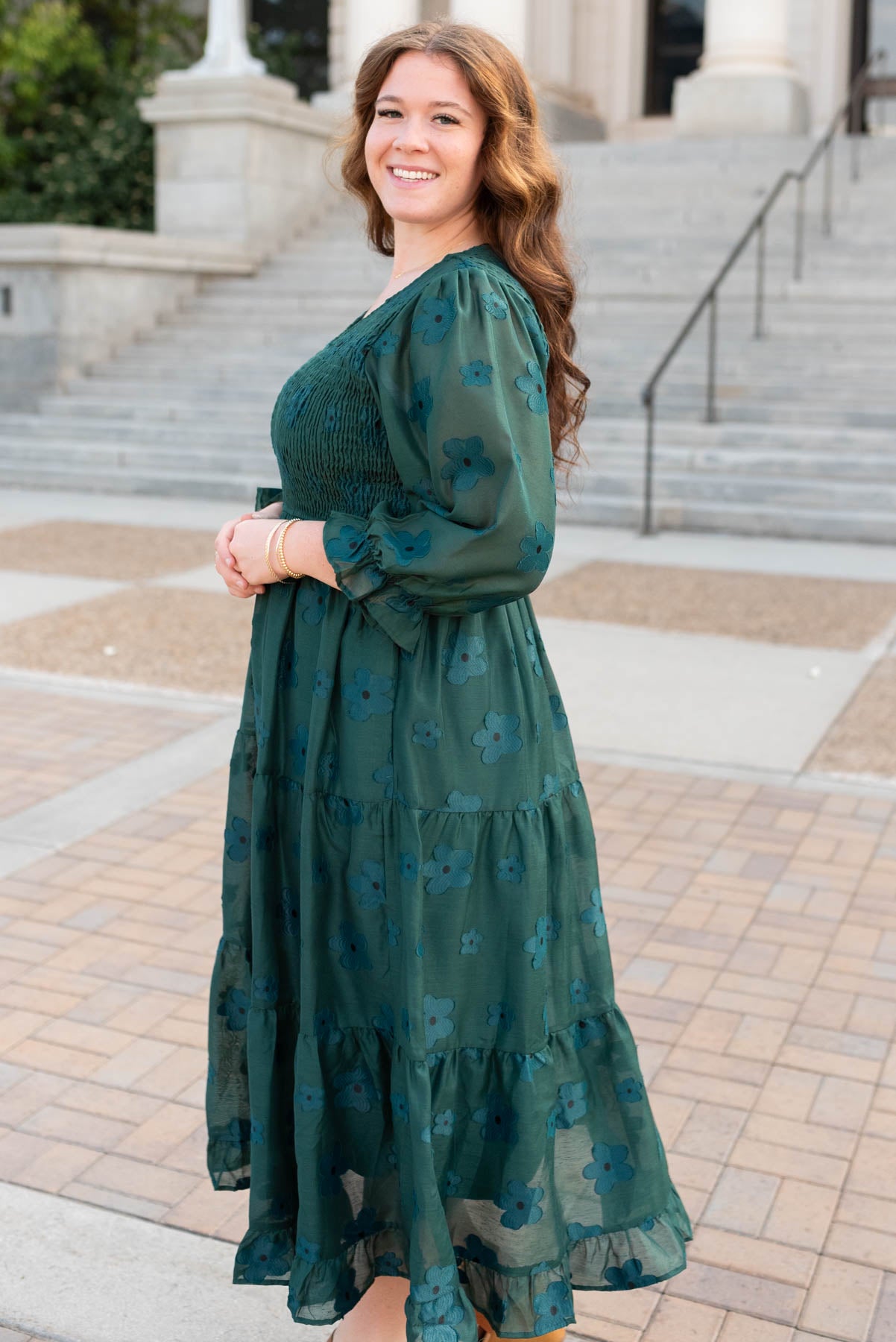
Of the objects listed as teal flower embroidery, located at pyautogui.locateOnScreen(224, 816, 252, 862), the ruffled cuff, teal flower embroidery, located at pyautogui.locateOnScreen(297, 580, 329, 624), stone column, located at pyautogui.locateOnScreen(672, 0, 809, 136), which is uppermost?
stone column, located at pyautogui.locateOnScreen(672, 0, 809, 136)

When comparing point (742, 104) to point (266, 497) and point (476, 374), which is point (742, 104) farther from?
point (476, 374)

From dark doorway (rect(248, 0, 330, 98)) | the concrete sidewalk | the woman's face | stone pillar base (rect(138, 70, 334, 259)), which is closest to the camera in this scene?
the woman's face

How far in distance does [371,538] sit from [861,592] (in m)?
6.94

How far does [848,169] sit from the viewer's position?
649 inches

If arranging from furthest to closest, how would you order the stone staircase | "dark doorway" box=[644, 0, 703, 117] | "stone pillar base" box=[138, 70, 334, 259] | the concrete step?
"dark doorway" box=[644, 0, 703, 117] < "stone pillar base" box=[138, 70, 334, 259] < the stone staircase < the concrete step

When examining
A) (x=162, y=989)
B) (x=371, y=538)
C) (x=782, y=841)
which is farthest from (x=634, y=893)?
(x=371, y=538)

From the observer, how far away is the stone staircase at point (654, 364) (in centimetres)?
1091

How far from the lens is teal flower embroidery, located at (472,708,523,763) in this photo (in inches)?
83.0

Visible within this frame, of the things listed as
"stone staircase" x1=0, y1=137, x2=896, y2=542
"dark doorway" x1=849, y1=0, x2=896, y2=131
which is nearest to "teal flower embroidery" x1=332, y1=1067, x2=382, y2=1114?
"stone staircase" x1=0, y1=137, x2=896, y2=542

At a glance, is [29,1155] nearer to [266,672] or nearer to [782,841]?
[266,672]

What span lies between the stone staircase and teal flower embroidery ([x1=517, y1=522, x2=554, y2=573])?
27.5ft

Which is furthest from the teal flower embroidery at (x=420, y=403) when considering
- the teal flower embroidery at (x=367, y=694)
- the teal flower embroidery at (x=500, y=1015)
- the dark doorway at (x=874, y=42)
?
the dark doorway at (x=874, y=42)

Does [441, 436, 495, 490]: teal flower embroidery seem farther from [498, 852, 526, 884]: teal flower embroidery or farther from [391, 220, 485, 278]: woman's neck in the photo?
[498, 852, 526, 884]: teal flower embroidery

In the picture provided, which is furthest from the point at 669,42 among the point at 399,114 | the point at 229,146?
the point at 399,114
